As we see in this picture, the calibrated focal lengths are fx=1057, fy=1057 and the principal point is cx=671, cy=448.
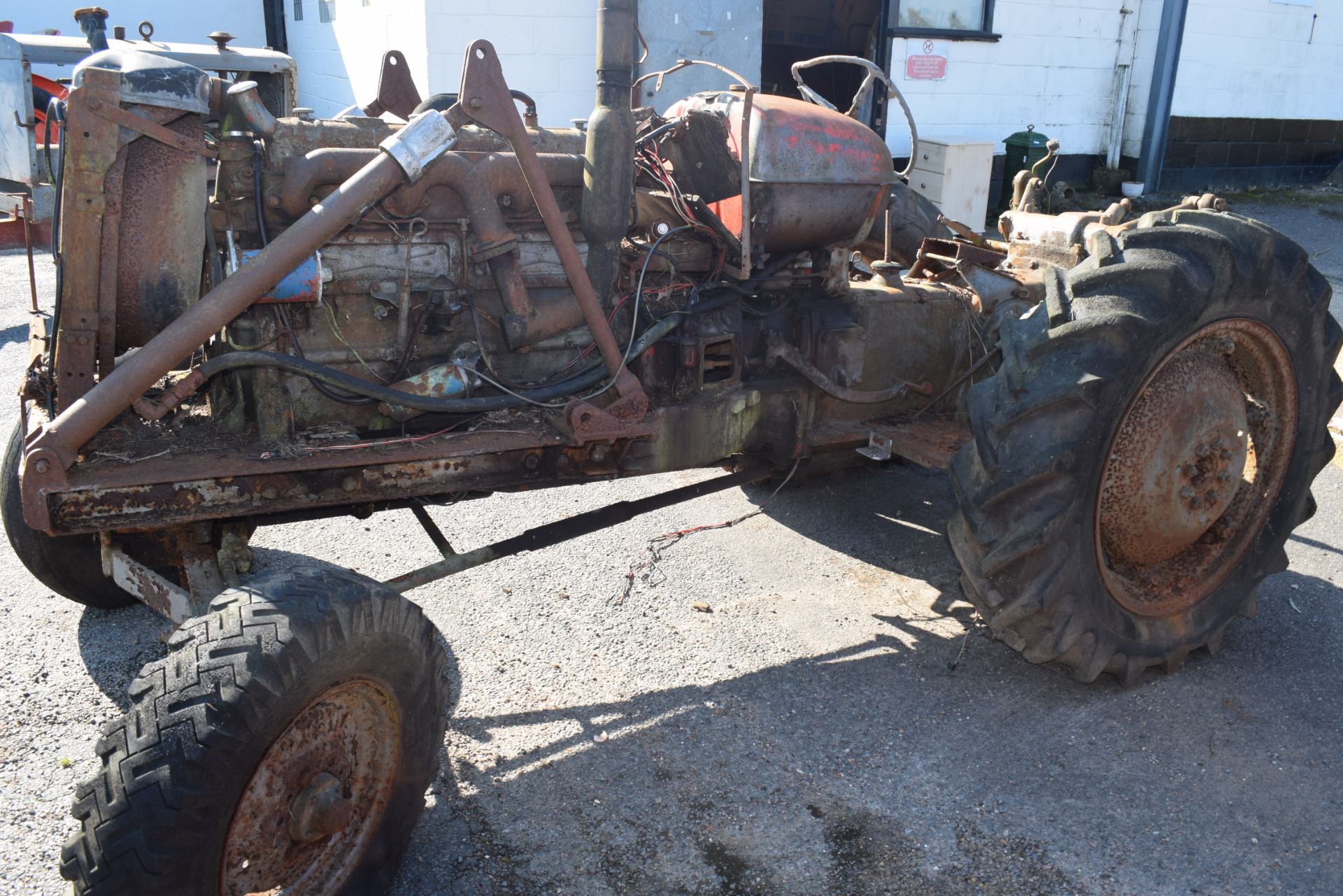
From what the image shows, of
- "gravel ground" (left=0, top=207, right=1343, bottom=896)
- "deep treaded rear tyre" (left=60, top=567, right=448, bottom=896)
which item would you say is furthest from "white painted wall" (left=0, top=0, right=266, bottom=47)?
"deep treaded rear tyre" (left=60, top=567, right=448, bottom=896)

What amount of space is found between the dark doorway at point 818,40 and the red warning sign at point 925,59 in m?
1.42

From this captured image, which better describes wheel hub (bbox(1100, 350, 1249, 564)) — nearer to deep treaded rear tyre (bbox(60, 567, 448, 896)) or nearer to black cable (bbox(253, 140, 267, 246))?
deep treaded rear tyre (bbox(60, 567, 448, 896))

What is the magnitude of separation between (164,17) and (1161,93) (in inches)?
507

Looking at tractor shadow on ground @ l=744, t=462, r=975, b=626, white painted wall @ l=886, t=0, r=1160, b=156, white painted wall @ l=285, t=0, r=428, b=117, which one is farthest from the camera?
white painted wall @ l=886, t=0, r=1160, b=156

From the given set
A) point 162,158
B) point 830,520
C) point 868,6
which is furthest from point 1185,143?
point 162,158

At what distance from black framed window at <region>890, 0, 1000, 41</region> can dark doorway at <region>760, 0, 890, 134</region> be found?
1429 mm

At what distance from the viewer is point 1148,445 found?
3436mm

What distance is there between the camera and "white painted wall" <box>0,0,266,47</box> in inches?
535

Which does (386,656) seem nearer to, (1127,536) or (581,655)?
(581,655)

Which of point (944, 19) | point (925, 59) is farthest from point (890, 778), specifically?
point (944, 19)

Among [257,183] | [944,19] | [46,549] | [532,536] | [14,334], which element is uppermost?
[944,19]

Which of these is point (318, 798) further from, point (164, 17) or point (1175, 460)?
point (164, 17)

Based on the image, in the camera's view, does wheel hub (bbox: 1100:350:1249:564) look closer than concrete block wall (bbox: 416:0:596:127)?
Yes

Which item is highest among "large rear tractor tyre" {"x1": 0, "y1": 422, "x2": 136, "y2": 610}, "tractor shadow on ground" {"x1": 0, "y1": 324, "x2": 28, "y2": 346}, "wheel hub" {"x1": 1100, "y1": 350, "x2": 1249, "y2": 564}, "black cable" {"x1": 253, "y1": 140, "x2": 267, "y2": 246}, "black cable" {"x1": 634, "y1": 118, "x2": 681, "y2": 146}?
"black cable" {"x1": 634, "y1": 118, "x2": 681, "y2": 146}
